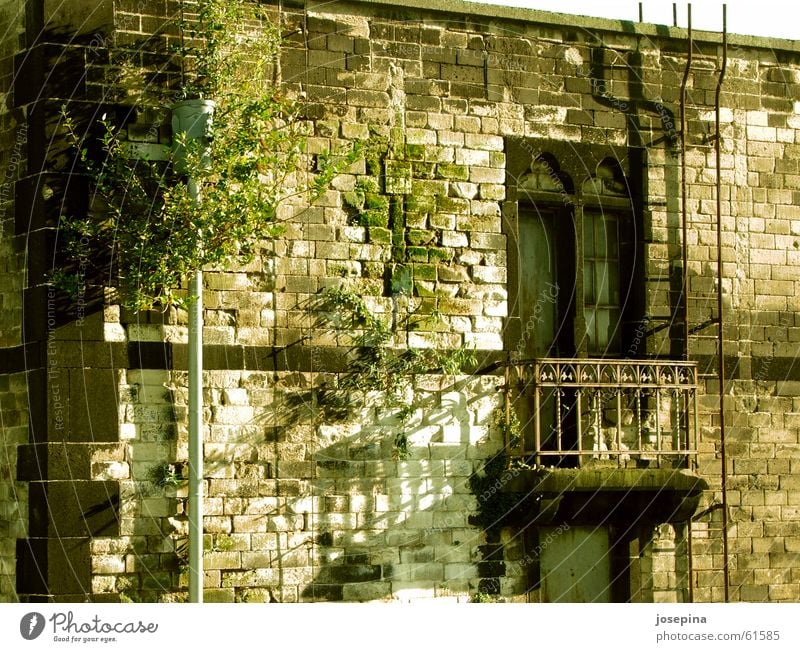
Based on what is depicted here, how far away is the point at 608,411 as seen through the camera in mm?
15430

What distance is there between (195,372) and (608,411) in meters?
4.68

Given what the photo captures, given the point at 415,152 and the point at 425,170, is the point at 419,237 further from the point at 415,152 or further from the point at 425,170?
the point at 415,152

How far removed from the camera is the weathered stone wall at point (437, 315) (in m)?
13.5

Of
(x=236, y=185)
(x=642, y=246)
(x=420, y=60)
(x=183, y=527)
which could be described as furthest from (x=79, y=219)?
(x=642, y=246)

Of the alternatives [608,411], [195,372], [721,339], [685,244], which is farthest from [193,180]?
[721,339]

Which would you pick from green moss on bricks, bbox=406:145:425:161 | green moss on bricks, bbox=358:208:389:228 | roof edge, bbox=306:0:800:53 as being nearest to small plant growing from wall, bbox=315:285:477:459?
green moss on bricks, bbox=358:208:389:228

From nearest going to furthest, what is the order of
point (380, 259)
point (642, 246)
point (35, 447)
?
point (35, 447) → point (380, 259) → point (642, 246)

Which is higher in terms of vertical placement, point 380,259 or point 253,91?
point 253,91

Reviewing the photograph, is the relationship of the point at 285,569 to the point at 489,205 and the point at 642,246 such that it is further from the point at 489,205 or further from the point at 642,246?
the point at 642,246

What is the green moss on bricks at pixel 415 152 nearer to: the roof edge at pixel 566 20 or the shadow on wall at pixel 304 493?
the roof edge at pixel 566 20

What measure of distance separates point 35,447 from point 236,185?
288 centimetres

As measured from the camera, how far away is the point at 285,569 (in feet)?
45.1

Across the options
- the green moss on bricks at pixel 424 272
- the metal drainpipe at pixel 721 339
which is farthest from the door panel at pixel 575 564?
the green moss on bricks at pixel 424 272

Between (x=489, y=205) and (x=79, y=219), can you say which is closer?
(x=79, y=219)
